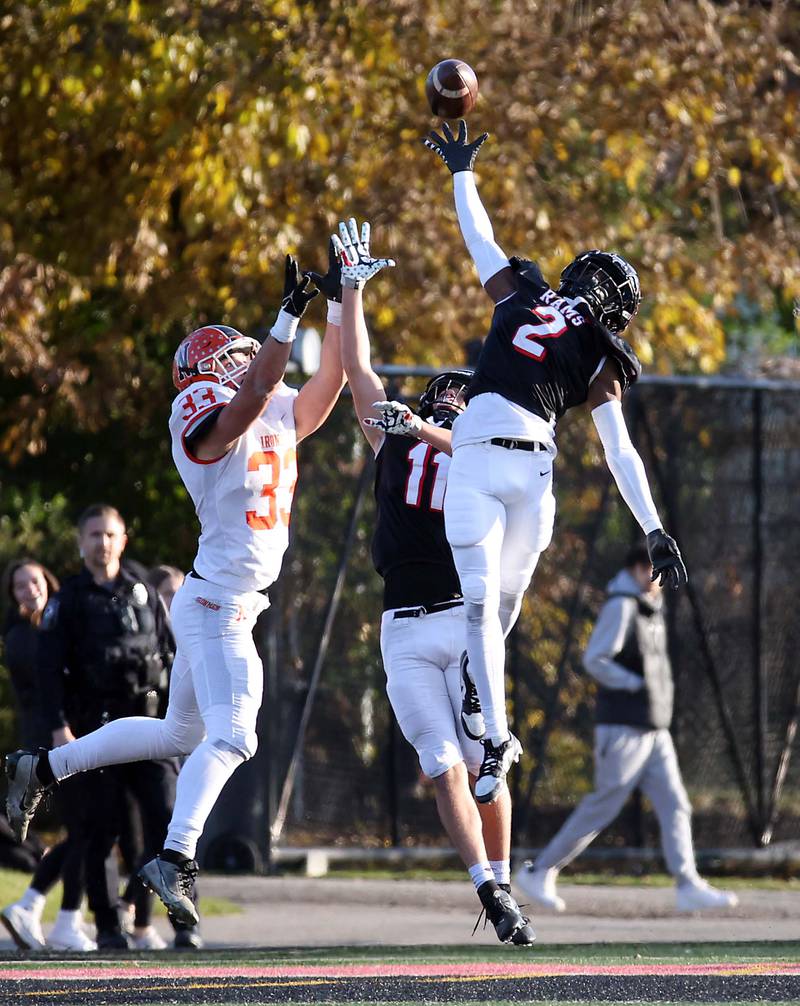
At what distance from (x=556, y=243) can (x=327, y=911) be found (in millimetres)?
5521

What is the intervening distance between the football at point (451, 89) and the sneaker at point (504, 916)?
2.87 metres

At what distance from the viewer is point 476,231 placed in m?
7.52

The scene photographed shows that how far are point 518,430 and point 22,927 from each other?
12.6ft

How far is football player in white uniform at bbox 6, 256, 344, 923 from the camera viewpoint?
711cm

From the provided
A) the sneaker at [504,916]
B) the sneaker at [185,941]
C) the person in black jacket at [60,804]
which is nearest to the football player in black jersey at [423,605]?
the sneaker at [504,916]

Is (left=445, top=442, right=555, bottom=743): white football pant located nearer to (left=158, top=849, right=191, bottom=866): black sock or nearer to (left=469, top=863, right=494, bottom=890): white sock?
(left=469, top=863, right=494, bottom=890): white sock

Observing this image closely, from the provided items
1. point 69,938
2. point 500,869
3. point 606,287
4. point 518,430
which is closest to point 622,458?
point 518,430

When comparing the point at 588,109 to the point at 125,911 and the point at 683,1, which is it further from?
the point at 125,911

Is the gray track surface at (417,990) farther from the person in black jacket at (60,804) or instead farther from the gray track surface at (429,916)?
the gray track surface at (429,916)

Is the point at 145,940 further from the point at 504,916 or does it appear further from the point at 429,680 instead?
the point at 504,916

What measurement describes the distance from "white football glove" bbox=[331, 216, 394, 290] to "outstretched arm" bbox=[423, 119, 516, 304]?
1.10 feet

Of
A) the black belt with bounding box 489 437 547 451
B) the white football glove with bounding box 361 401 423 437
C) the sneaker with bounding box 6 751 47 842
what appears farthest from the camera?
the sneaker with bounding box 6 751 47 842

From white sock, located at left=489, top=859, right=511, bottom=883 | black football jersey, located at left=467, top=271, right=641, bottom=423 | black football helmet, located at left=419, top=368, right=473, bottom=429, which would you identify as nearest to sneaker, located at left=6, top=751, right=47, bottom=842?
white sock, located at left=489, top=859, right=511, bottom=883

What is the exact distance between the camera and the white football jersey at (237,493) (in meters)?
7.27
